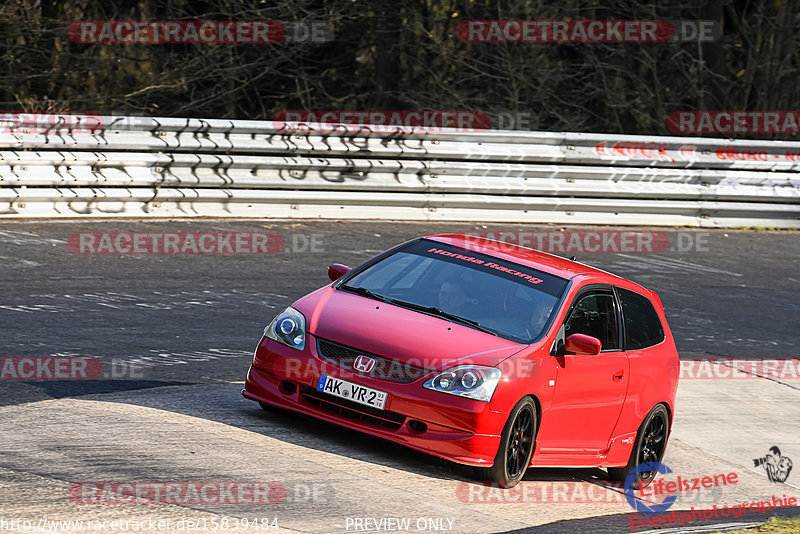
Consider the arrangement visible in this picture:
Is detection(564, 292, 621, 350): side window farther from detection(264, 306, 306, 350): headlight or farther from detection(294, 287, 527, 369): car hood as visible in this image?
detection(264, 306, 306, 350): headlight

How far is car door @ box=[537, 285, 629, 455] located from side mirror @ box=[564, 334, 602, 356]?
0.13 metres

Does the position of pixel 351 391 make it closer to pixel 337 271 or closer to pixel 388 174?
pixel 337 271

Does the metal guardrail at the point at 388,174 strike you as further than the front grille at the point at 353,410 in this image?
Yes

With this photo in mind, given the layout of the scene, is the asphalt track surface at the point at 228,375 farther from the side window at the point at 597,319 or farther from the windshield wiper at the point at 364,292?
the side window at the point at 597,319

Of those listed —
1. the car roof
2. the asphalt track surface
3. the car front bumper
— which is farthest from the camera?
the car roof

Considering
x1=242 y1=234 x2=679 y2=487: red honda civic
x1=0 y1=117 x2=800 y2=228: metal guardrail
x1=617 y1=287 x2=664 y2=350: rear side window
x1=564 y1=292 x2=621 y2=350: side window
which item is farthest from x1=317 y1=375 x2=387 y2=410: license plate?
x1=0 y1=117 x2=800 y2=228: metal guardrail

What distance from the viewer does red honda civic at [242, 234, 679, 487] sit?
6.94 m

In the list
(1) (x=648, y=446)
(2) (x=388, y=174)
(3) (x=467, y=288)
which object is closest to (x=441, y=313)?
(3) (x=467, y=288)

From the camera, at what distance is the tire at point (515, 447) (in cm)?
693

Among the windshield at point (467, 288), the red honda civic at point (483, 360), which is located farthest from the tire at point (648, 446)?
the windshield at point (467, 288)

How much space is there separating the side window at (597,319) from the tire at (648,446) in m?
0.71

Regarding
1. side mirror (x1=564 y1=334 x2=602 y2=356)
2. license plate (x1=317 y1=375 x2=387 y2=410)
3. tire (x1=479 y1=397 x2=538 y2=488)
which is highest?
side mirror (x1=564 y1=334 x2=602 y2=356)

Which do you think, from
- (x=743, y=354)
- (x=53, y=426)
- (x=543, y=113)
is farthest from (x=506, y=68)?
(x=53, y=426)

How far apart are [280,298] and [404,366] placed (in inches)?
184
